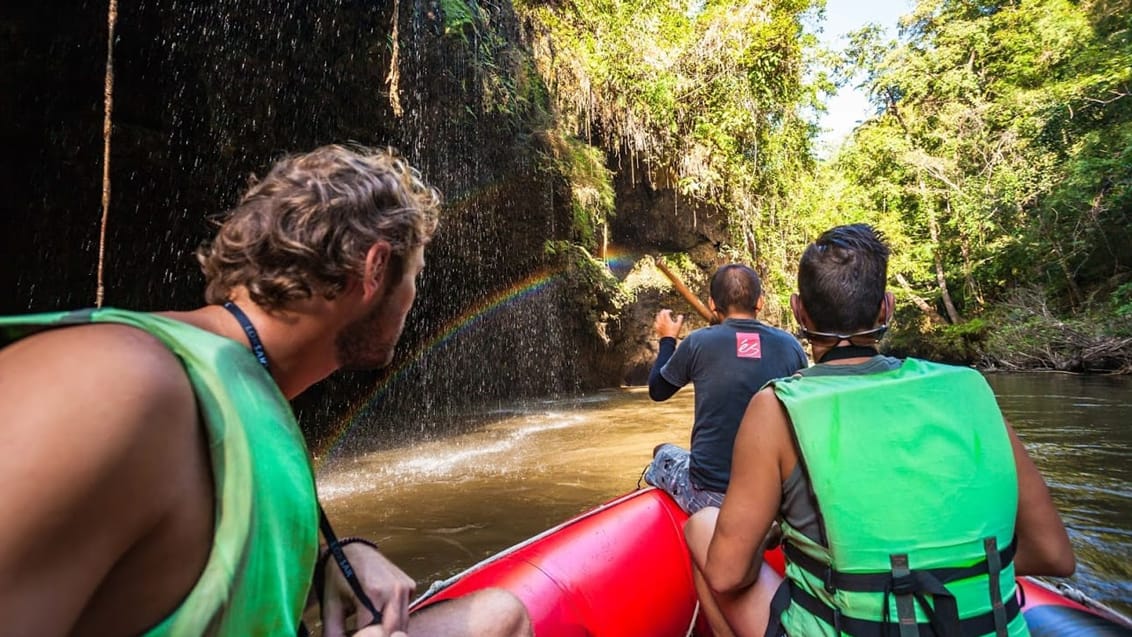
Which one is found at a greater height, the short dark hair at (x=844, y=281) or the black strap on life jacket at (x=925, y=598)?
the short dark hair at (x=844, y=281)

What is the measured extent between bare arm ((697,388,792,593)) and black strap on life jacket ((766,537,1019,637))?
0.18m

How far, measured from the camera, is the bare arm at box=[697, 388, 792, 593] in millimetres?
1311

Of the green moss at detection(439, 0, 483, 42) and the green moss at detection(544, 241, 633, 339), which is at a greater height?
the green moss at detection(439, 0, 483, 42)

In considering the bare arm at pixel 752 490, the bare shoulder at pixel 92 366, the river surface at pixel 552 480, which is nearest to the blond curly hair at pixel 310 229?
the bare shoulder at pixel 92 366

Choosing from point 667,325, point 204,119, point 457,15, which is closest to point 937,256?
point 457,15

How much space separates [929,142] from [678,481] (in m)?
24.4

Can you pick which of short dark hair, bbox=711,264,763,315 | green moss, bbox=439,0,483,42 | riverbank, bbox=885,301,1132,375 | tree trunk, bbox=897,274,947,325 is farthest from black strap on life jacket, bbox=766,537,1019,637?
tree trunk, bbox=897,274,947,325

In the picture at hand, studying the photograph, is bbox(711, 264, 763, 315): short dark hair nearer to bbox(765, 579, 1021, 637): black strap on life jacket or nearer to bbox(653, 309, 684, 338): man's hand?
bbox(653, 309, 684, 338): man's hand

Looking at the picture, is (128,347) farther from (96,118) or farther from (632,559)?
(96,118)

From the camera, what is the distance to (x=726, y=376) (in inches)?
104

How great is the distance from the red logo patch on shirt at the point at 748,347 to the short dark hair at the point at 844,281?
1.20 m

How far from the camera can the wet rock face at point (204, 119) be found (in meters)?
5.55

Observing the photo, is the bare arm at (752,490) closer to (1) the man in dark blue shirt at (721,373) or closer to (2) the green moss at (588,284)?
(1) the man in dark blue shirt at (721,373)

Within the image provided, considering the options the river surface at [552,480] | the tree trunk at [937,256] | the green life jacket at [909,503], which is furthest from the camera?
the tree trunk at [937,256]
